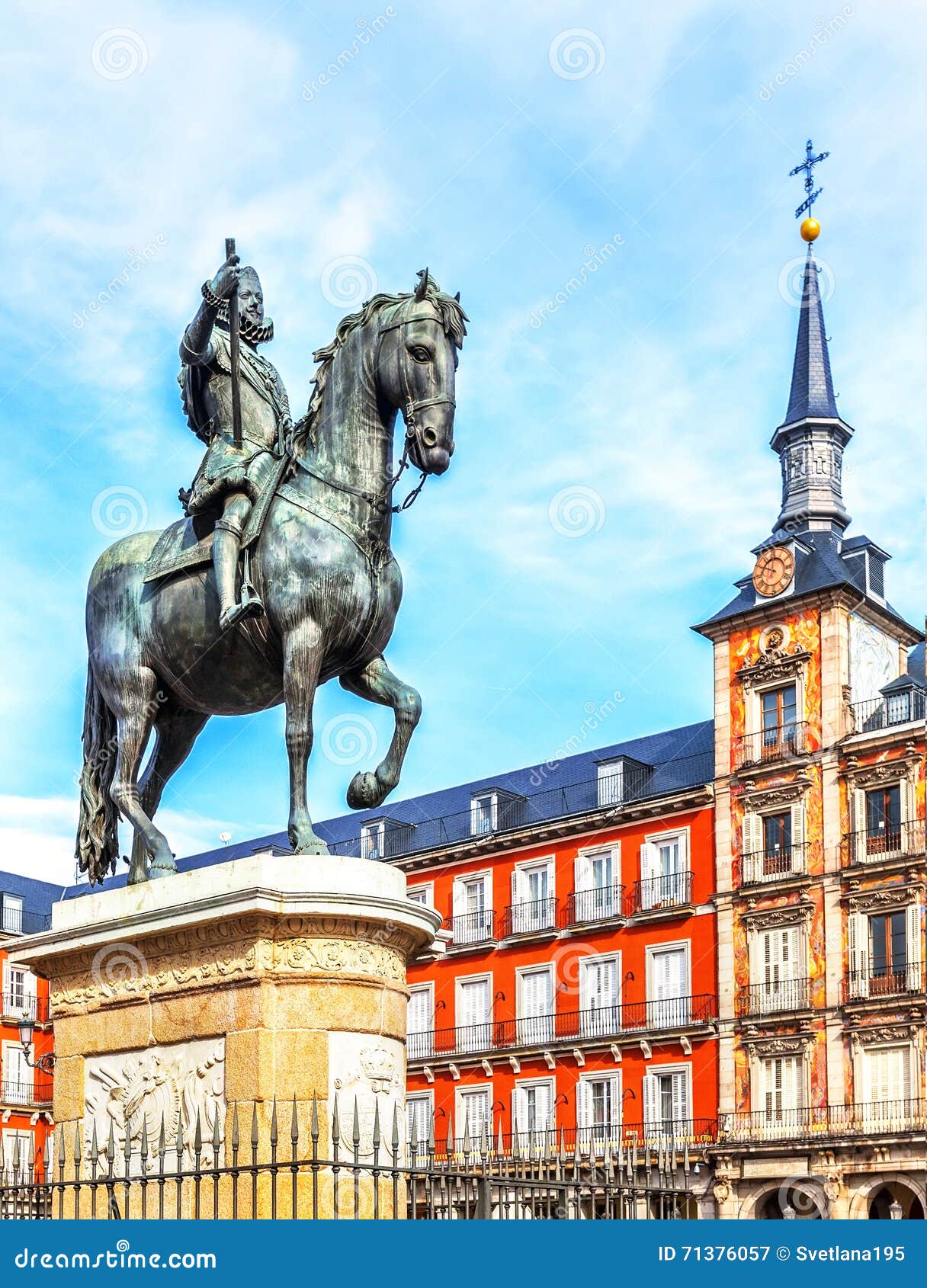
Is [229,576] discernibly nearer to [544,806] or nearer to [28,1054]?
[28,1054]

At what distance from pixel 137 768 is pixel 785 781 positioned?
36655 mm

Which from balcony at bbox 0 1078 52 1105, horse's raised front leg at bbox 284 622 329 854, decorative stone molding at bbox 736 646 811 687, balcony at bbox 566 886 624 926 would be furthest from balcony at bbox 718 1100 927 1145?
horse's raised front leg at bbox 284 622 329 854

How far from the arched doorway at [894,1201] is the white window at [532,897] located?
39.5 feet

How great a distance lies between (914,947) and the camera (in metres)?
41.9

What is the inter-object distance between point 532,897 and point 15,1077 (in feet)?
66.9

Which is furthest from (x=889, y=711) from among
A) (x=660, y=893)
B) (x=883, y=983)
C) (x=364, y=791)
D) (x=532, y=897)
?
(x=364, y=791)

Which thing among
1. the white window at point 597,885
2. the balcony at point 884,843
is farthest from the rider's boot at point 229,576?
the white window at point 597,885

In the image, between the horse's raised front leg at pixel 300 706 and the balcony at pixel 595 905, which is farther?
the balcony at pixel 595 905

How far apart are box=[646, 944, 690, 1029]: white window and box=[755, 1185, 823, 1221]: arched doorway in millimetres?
5039

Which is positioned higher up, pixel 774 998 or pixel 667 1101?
pixel 774 998

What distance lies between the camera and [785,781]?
149 feet

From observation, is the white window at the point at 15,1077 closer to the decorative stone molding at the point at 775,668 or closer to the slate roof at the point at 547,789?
the slate roof at the point at 547,789

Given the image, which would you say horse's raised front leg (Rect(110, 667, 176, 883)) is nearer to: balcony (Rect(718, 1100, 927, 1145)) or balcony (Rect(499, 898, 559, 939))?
balcony (Rect(718, 1100, 927, 1145))

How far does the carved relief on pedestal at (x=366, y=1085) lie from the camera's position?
875cm
